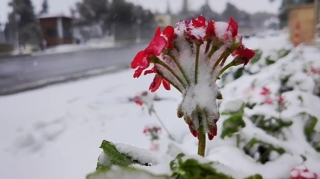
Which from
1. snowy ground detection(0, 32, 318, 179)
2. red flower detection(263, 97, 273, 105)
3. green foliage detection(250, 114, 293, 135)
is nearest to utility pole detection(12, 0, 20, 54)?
snowy ground detection(0, 32, 318, 179)

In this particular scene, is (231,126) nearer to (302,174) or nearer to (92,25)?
(302,174)

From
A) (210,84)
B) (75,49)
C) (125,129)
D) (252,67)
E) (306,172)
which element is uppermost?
(210,84)

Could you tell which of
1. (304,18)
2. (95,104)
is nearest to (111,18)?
(304,18)

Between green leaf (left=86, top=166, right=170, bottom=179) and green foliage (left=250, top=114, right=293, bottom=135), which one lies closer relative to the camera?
green leaf (left=86, top=166, right=170, bottom=179)

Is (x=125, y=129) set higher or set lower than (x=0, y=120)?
higher

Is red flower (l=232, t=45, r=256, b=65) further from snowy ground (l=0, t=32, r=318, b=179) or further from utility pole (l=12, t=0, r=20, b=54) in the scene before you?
utility pole (l=12, t=0, r=20, b=54)

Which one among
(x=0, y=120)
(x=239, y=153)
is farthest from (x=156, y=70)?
(x=0, y=120)

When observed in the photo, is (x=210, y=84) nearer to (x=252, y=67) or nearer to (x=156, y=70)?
(x=156, y=70)
